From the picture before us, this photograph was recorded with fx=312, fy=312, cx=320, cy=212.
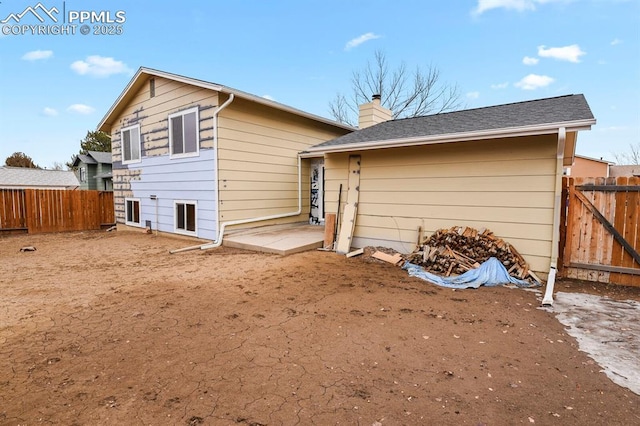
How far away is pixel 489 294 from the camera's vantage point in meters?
4.38

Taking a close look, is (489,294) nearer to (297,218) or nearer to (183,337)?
(183,337)

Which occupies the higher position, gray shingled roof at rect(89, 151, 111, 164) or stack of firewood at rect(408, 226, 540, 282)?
gray shingled roof at rect(89, 151, 111, 164)

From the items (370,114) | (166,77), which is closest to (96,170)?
(166,77)

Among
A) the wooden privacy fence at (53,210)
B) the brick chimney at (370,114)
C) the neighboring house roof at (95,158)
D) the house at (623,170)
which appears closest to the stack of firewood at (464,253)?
the brick chimney at (370,114)

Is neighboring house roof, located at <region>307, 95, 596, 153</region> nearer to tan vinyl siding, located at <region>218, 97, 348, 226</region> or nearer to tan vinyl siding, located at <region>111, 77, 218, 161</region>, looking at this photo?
tan vinyl siding, located at <region>218, 97, 348, 226</region>

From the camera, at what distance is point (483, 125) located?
5.47m

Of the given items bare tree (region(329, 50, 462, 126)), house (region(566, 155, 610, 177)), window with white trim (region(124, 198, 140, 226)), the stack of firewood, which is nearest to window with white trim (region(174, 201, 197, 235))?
window with white trim (region(124, 198, 140, 226))

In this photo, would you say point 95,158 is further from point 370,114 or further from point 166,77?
point 370,114

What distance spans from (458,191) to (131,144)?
10.7 m

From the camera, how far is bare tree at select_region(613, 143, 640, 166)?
78.6 feet

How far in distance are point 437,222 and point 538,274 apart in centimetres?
180

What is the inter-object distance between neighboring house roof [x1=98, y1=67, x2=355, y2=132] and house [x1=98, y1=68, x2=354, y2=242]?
0.03 metres

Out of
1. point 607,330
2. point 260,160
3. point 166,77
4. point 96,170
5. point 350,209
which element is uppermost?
point 166,77

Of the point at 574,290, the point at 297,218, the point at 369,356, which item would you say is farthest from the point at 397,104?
the point at 369,356
